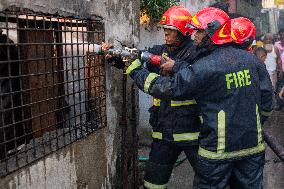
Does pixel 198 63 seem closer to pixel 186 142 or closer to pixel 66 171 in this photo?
pixel 186 142

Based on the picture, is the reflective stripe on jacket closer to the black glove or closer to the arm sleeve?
the arm sleeve

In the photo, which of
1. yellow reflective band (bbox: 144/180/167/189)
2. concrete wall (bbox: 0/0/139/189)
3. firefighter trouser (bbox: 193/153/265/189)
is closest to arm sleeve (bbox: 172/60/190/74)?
concrete wall (bbox: 0/0/139/189)

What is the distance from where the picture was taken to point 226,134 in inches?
132

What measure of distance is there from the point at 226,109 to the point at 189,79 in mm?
454

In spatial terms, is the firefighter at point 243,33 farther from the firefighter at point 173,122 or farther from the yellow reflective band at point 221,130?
the yellow reflective band at point 221,130

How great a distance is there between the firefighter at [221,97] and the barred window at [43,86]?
61 centimetres

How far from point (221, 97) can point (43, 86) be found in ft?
5.26

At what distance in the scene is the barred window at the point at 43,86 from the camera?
2.68 m

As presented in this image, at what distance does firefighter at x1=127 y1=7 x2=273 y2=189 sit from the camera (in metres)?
3.28

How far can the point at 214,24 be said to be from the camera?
3.39m

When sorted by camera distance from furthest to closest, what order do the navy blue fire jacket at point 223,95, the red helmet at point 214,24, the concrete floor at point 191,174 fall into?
the concrete floor at point 191,174
the red helmet at point 214,24
the navy blue fire jacket at point 223,95

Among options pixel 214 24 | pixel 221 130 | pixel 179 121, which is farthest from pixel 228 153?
pixel 214 24

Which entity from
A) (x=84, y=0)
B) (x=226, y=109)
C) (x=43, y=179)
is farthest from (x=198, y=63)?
(x=43, y=179)

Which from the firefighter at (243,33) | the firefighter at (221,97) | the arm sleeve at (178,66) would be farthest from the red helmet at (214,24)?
the firefighter at (243,33)
